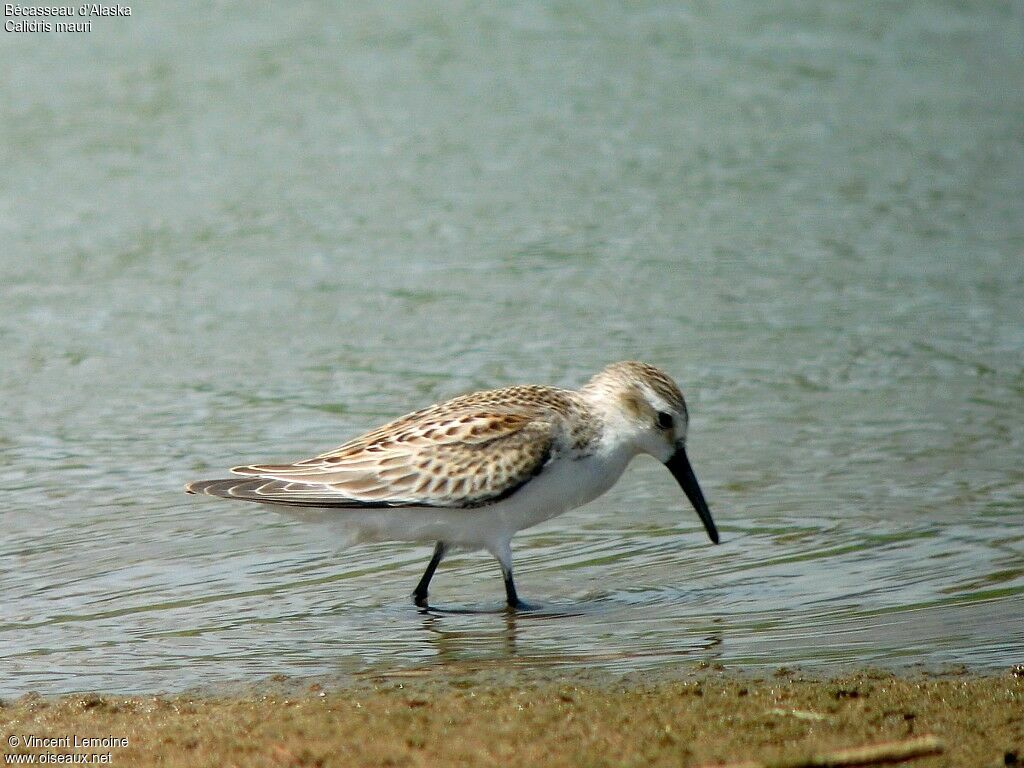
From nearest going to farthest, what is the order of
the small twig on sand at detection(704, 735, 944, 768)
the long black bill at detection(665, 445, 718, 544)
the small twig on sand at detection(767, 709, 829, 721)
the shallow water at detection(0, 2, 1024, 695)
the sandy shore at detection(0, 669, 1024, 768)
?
the small twig on sand at detection(704, 735, 944, 768)
the sandy shore at detection(0, 669, 1024, 768)
the small twig on sand at detection(767, 709, 829, 721)
the shallow water at detection(0, 2, 1024, 695)
the long black bill at detection(665, 445, 718, 544)

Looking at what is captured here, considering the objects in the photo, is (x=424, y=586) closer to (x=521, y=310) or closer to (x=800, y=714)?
(x=800, y=714)

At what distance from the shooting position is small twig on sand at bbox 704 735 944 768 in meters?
5.21

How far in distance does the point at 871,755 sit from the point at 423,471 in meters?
2.99

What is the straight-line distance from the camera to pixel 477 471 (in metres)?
7.72

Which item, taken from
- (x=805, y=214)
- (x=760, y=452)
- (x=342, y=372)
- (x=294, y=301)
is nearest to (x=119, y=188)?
(x=294, y=301)

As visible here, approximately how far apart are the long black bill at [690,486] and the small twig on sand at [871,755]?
286 cm

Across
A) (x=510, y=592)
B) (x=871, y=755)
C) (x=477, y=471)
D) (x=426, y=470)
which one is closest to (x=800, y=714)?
(x=871, y=755)

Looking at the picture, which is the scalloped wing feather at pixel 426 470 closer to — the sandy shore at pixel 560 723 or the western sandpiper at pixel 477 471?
the western sandpiper at pixel 477 471

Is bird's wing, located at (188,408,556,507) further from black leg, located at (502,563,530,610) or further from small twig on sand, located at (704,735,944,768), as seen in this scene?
small twig on sand, located at (704,735,944,768)

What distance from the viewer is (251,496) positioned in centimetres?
771

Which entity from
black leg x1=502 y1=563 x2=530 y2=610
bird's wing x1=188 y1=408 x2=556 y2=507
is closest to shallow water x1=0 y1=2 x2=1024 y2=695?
black leg x1=502 y1=563 x2=530 y2=610

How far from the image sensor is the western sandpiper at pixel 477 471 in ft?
25.3

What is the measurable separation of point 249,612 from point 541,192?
8093mm

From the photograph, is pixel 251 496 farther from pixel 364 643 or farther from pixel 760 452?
pixel 760 452
